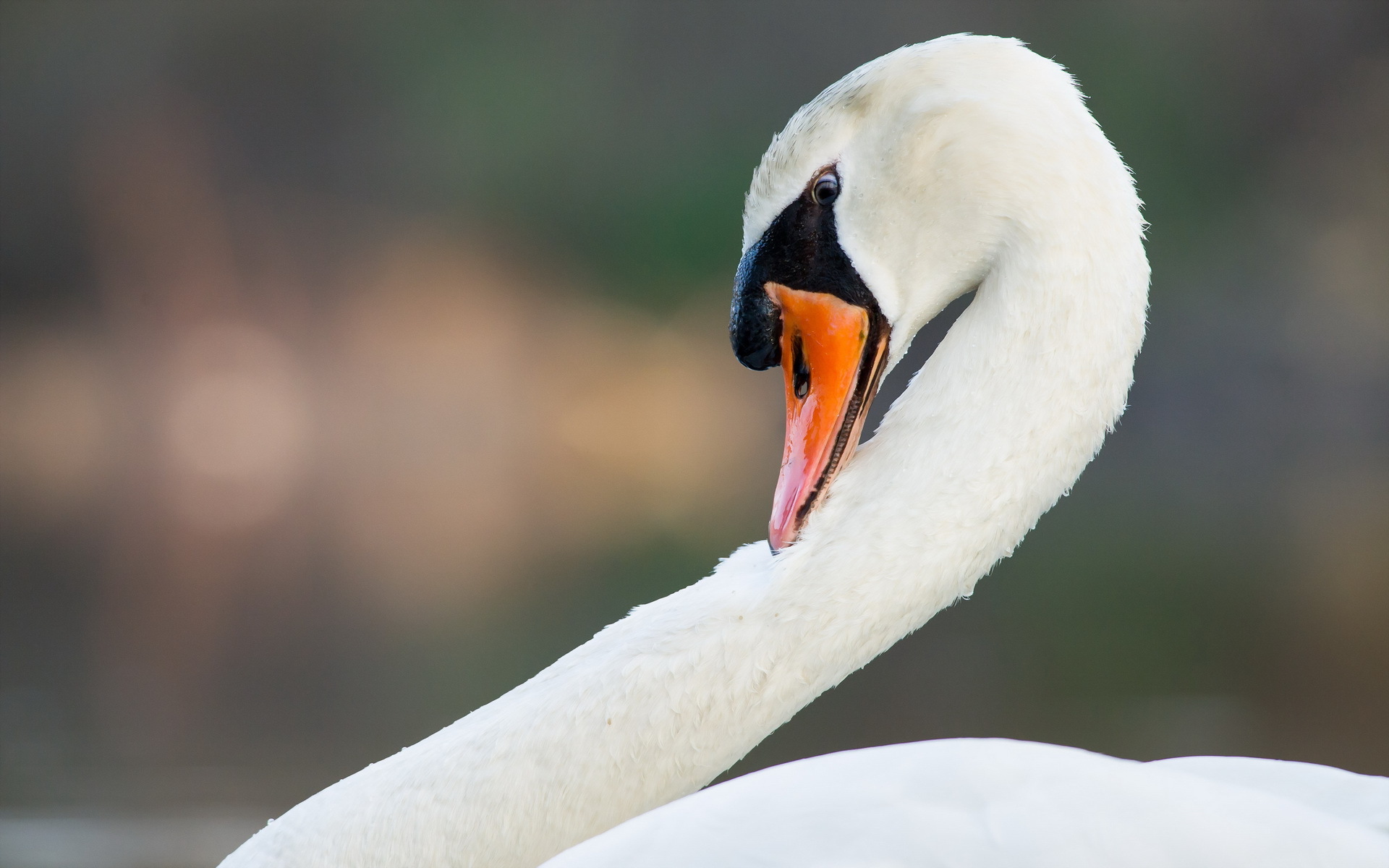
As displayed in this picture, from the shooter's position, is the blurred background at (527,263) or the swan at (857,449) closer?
the swan at (857,449)

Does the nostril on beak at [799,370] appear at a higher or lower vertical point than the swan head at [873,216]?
lower

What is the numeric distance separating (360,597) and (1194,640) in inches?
98.8

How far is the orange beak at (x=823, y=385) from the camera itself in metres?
1.22

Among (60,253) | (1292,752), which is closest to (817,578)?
(1292,752)

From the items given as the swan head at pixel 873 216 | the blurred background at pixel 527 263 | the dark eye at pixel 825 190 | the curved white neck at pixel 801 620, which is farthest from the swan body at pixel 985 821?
the blurred background at pixel 527 263

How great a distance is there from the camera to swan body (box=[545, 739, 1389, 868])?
2.83ft

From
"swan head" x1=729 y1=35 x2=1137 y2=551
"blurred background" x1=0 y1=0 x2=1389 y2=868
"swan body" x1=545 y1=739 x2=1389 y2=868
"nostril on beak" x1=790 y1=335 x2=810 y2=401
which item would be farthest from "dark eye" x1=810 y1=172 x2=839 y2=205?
"blurred background" x1=0 y1=0 x2=1389 y2=868

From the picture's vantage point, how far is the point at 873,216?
1.23m

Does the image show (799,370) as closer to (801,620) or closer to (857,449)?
(857,449)

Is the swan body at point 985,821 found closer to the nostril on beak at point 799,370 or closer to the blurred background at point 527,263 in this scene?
the nostril on beak at point 799,370

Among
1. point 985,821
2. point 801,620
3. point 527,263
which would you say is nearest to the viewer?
point 985,821

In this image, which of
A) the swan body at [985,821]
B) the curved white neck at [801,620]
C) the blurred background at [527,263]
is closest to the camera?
the swan body at [985,821]

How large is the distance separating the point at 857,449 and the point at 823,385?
0.21 feet

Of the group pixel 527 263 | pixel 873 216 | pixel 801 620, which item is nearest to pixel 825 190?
pixel 873 216
